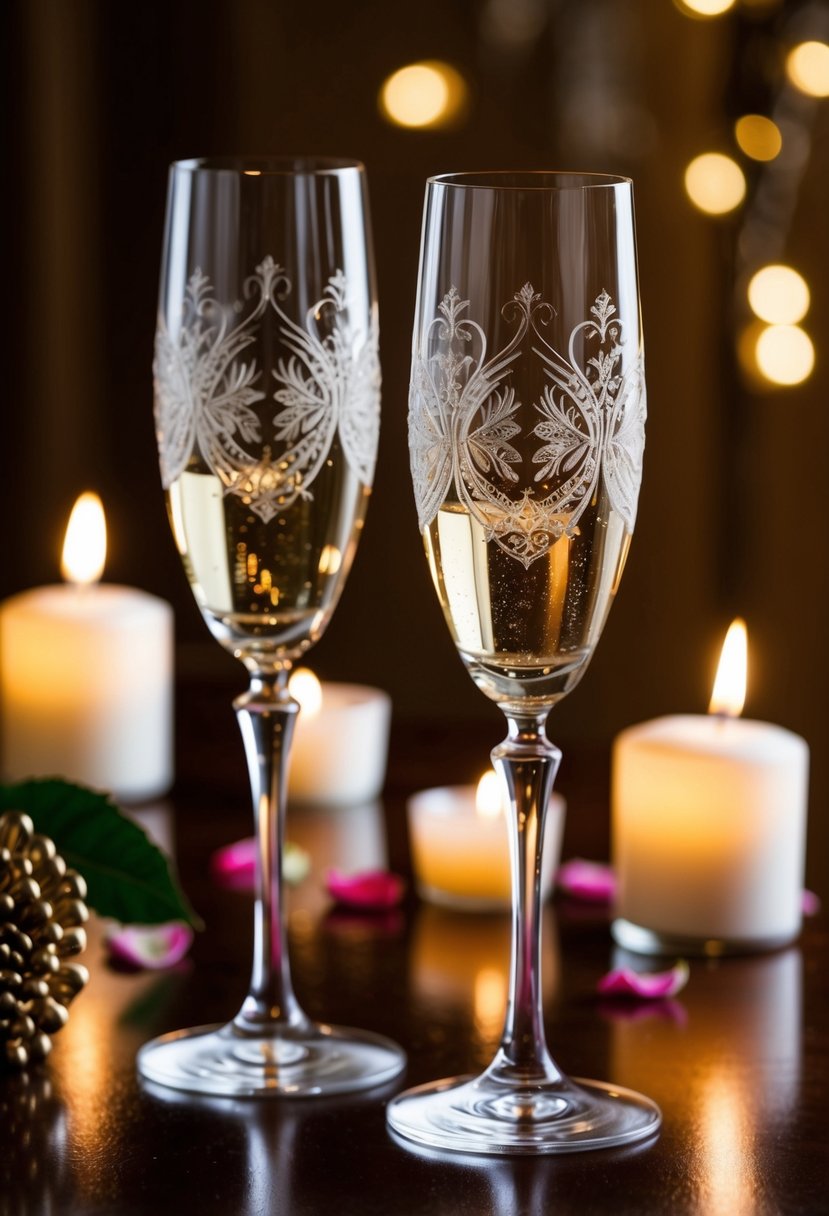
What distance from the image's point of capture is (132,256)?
306 centimetres

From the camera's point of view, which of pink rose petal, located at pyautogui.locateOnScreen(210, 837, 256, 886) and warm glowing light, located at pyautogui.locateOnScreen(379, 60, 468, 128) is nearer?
pink rose petal, located at pyautogui.locateOnScreen(210, 837, 256, 886)

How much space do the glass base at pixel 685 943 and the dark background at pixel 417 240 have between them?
5.69 feet

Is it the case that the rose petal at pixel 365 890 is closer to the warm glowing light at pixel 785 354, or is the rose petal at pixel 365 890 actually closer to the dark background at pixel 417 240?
the dark background at pixel 417 240

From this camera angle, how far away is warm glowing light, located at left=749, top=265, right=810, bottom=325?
2.83 metres

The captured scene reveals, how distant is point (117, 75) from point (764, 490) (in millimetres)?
1230

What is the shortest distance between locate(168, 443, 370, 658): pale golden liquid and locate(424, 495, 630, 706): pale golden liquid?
10cm

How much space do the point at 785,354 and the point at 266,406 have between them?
2.12 meters

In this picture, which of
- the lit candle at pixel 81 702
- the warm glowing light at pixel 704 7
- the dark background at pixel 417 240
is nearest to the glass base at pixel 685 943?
the lit candle at pixel 81 702

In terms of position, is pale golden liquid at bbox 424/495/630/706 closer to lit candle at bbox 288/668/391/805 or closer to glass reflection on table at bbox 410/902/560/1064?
glass reflection on table at bbox 410/902/560/1064

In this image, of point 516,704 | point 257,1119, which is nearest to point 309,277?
point 516,704

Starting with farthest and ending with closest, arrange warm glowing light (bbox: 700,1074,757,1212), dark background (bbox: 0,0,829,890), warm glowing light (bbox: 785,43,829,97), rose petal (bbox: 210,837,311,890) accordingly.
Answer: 1. dark background (bbox: 0,0,829,890)
2. warm glowing light (bbox: 785,43,829,97)
3. rose petal (bbox: 210,837,311,890)
4. warm glowing light (bbox: 700,1074,757,1212)

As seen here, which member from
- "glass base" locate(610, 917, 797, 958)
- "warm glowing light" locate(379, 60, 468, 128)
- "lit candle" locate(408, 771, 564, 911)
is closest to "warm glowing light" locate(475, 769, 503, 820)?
"lit candle" locate(408, 771, 564, 911)

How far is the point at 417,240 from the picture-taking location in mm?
2895

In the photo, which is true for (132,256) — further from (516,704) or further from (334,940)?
(516,704)
